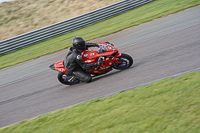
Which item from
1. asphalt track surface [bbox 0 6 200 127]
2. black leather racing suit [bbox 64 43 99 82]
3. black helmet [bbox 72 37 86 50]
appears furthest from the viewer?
black leather racing suit [bbox 64 43 99 82]

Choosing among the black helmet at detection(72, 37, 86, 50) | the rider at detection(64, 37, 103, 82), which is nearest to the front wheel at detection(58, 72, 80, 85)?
the rider at detection(64, 37, 103, 82)

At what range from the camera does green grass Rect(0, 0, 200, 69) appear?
47.1 feet

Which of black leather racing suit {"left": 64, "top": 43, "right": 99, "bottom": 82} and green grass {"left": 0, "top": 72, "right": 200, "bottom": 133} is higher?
black leather racing suit {"left": 64, "top": 43, "right": 99, "bottom": 82}

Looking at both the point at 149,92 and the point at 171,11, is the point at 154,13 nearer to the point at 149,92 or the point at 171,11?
the point at 171,11

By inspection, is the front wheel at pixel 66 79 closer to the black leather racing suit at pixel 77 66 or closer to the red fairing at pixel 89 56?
the black leather racing suit at pixel 77 66

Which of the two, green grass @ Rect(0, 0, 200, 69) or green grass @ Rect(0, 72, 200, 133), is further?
green grass @ Rect(0, 0, 200, 69)

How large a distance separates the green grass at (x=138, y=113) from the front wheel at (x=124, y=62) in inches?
73.7

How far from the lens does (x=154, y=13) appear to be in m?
15.4

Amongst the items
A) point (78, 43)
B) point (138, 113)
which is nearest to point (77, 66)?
point (78, 43)

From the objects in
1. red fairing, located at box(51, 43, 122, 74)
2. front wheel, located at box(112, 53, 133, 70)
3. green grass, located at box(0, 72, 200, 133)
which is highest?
red fairing, located at box(51, 43, 122, 74)

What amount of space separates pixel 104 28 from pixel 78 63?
810 cm

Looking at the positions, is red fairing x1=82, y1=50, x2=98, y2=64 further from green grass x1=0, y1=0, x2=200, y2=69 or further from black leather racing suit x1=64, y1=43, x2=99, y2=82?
green grass x1=0, y1=0, x2=200, y2=69

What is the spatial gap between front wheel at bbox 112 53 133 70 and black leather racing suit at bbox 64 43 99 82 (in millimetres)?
795

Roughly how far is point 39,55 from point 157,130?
426 inches
